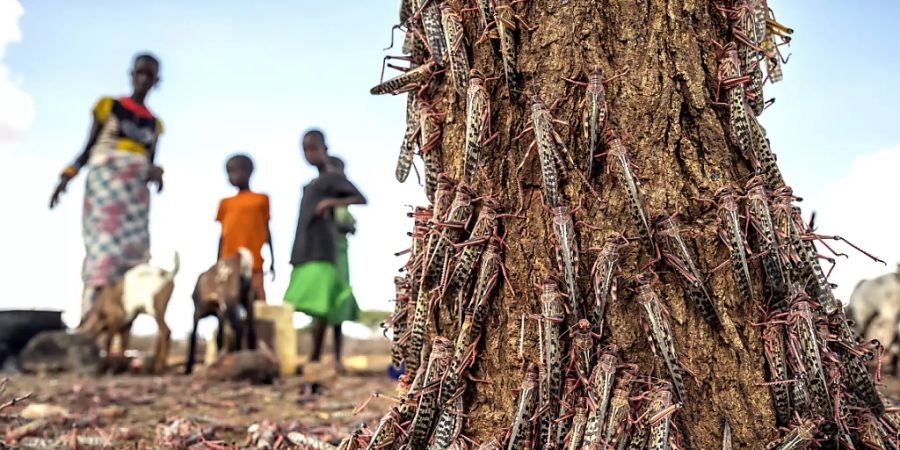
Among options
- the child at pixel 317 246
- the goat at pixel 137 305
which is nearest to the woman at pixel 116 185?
the goat at pixel 137 305

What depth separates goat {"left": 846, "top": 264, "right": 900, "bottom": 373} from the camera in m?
10.0

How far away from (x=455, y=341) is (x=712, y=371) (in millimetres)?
720

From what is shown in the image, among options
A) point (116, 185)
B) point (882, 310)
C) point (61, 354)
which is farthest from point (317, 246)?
point (882, 310)

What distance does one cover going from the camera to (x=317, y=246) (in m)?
9.38

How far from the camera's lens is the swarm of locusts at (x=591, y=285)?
202cm

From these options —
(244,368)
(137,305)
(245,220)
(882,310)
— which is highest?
(245,220)

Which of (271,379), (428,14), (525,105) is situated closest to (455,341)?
(525,105)

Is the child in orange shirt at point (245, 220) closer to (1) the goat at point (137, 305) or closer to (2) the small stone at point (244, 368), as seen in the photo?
Result: (1) the goat at point (137, 305)

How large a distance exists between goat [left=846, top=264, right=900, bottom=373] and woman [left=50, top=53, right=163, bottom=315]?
31.2ft

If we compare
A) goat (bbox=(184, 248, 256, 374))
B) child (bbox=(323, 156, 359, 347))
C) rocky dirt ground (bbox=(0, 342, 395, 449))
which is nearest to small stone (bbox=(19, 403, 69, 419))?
rocky dirt ground (bbox=(0, 342, 395, 449))

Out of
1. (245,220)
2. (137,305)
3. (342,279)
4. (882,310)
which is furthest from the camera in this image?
(882,310)

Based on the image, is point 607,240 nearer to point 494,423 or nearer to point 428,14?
point 494,423

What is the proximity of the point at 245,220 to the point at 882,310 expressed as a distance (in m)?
8.52

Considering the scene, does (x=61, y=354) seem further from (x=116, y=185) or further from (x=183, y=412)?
(x=183, y=412)
